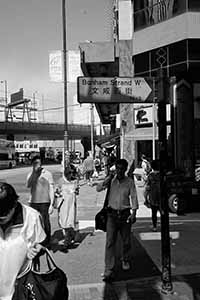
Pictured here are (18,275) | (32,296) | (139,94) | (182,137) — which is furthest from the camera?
(182,137)

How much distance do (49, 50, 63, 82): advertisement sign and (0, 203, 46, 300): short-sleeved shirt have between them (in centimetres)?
1483

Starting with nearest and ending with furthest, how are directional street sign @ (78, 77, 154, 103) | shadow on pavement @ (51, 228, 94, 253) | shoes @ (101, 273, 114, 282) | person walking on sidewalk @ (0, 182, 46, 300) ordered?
person walking on sidewalk @ (0, 182, 46, 300) → directional street sign @ (78, 77, 154, 103) → shoes @ (101, 273, 114, 282) → shadow on pavement @ (51, 228, 94, 253)

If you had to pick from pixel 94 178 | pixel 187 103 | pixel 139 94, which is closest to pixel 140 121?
pixel 94 178

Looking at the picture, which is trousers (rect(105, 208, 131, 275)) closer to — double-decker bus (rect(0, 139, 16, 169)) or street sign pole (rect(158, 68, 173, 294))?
street sign pole (rect(158, 68, 173, 294))

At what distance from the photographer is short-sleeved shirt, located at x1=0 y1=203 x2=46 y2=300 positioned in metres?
2.94

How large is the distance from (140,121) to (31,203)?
17868mm

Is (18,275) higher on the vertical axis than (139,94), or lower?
lower

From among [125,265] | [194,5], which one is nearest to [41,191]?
[125,265]

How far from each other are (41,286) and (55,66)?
50.4 feet

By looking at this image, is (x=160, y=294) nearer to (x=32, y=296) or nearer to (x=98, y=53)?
(x=32, y=296)

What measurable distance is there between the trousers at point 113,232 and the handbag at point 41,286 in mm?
2712

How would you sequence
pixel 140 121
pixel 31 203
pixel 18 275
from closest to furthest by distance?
pixel 18 275, pixel 31 203, pixel 140 121

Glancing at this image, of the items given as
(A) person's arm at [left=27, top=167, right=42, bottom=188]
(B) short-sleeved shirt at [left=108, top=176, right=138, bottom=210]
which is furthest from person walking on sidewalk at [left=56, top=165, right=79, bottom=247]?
(B) short-sleeved shirt at [left=108, top=176, right=138, bottom=210]

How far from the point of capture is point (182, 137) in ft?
55.3
